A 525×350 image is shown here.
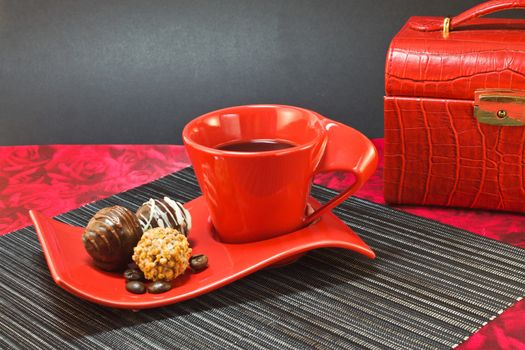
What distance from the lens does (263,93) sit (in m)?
1.46

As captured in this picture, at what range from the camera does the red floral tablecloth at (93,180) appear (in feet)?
3.07

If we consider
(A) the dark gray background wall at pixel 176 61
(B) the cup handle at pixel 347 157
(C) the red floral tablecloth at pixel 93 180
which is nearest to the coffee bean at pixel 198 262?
(B) the cup handle at pixel 347 157

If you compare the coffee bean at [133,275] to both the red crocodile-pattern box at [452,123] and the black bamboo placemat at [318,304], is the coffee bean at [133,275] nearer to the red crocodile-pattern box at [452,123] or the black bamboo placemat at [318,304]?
the black bamboo placemat at [318,304]

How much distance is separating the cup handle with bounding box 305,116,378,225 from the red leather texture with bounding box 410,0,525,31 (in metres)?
0.24

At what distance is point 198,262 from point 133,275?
0.07 meters

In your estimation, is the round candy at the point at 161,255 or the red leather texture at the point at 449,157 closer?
the round candy at the point at 161,255

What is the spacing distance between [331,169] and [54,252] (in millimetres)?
296

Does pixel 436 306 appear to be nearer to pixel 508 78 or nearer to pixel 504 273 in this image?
pixel 504 273

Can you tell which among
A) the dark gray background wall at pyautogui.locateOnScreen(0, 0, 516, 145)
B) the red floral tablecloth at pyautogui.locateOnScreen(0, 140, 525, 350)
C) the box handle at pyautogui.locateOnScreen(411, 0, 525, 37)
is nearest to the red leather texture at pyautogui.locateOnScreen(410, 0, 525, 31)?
the box handle at pyautogui.locateOnScreen(411, 0, 525, 37)

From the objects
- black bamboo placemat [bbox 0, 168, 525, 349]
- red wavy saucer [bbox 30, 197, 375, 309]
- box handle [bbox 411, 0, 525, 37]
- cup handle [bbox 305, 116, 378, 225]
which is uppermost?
box handle [bbox 411, 0, 525, 37]

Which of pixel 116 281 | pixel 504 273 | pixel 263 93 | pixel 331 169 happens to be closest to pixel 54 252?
pixel 116 281

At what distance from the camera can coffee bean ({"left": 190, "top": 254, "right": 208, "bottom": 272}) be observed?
763 mm

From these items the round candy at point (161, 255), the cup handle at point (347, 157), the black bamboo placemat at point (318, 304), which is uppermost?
the cup handle at point (347, 157)

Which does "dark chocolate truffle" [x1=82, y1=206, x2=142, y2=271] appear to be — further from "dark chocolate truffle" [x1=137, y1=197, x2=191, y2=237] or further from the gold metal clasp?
the gold metal clasp
